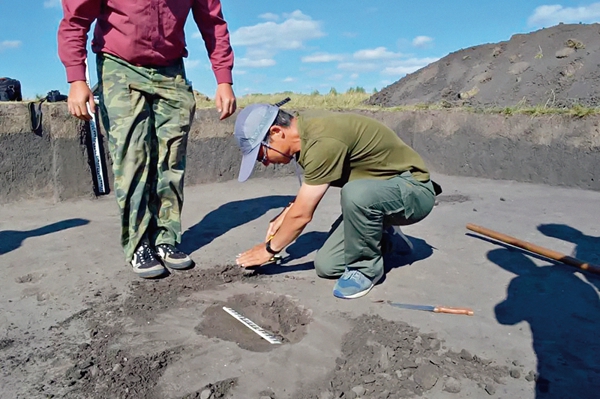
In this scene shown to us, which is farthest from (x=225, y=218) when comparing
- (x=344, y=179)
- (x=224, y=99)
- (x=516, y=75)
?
(x=516, y=75)

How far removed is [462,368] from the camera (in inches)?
87.4

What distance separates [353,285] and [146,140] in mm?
1488

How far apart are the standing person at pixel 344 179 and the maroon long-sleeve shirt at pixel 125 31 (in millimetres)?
760

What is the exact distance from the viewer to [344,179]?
123 inches

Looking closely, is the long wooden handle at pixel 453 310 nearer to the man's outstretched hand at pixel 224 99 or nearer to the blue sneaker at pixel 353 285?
the blue sneaker at pixel 353 285

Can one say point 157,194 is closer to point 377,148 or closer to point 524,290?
point 377,148

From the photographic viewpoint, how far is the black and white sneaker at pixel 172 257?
133 inches

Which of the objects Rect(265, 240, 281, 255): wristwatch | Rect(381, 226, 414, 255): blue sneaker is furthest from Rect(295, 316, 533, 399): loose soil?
Rect(381, 226, 414, 255): blue sneaker

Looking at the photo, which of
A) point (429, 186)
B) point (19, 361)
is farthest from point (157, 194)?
point (429, 186)

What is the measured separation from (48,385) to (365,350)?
4.24 feet

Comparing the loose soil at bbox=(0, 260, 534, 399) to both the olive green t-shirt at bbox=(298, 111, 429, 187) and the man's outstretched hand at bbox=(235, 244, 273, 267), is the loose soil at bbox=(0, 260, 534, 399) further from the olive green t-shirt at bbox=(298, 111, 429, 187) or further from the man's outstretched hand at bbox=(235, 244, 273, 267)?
the olive green t-shirt at bbox=(298, 111, 429, 187)

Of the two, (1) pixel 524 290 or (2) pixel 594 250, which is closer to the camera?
(1) pixel 524 290

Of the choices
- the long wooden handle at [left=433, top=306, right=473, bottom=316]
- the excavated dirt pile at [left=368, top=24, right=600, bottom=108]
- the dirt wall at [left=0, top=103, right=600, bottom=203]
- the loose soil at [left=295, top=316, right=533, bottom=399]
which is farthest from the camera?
the excavated dirt pile at [left=368, top=24, right=600, bottom=108]

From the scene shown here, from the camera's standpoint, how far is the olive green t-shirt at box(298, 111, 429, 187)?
109 inches
